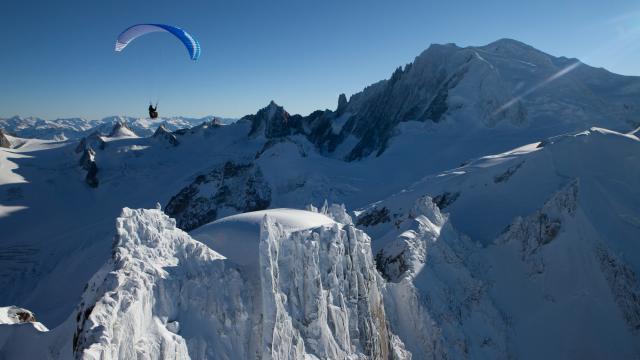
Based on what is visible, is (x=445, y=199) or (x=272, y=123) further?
(x=272, y=123)

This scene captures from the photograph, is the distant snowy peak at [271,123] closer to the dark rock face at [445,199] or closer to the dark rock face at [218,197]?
the dark rock face at [218,197]

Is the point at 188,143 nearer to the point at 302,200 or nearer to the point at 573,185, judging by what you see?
the point at 302,200

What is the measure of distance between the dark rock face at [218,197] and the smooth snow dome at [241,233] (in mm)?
53066

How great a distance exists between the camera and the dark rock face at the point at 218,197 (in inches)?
2903

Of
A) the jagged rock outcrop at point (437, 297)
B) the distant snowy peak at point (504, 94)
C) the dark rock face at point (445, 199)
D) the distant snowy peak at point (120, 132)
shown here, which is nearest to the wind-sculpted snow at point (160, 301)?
the jagged rock outcrop at point (437, 297)

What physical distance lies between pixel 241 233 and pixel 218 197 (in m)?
59.4

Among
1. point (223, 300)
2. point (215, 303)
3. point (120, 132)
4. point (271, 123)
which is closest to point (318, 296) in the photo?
point (223, 300)

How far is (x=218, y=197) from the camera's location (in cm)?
7681

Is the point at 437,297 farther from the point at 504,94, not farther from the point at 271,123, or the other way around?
the point at 271,123

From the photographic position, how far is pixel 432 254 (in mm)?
31328

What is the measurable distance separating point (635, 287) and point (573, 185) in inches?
325

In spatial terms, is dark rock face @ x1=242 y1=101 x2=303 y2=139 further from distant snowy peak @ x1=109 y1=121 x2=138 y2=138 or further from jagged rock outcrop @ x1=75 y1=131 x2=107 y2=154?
jagged rock outcrop @ x1=75 y1=131 x2=107 y2=154

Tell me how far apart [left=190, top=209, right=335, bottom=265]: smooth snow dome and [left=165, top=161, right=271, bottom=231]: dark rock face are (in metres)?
53.1

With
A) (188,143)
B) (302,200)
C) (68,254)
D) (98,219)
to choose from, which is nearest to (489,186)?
(302,200)
